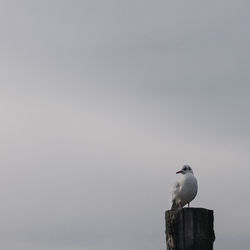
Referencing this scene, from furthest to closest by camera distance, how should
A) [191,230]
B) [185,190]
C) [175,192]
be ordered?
[175,192] → [185,190] → [191,230]

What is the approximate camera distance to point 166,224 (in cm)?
658

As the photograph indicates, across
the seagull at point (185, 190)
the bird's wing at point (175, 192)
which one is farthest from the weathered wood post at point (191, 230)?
the bird's wing at point (175, 192)

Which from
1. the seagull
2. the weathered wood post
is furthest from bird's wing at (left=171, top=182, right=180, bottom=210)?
the weathered wood post

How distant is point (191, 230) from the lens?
20.2ft

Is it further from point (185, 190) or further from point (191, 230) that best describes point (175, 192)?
point (191, 230)

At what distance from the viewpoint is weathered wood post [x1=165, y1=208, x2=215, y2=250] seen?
610cm

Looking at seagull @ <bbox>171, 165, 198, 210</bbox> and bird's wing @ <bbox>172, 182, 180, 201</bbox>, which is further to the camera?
bird's wing @ <bbox>172, 182, 180, 201</bbox>

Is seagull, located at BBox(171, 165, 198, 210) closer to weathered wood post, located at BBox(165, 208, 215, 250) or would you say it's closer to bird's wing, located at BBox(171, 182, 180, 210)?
bird's wing, located at BBox(171, 182, 180, 210)

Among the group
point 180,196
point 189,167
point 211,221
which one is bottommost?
point 211,221

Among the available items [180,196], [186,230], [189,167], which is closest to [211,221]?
[186,230]

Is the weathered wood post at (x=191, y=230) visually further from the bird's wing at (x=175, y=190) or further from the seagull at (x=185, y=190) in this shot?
the bird's wing at (x=175, y=190)

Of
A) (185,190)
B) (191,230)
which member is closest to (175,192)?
(185,190)

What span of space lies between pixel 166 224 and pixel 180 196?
541 cm

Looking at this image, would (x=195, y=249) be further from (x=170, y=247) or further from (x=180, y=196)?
(x=180, y=196)
